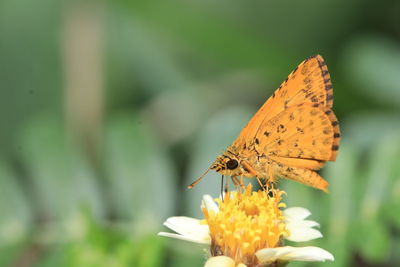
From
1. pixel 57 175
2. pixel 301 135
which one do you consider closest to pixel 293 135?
pixel 301 135

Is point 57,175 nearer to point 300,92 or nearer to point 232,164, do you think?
point 232,164

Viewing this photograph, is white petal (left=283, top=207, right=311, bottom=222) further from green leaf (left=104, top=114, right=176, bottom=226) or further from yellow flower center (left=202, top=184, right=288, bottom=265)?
green leaf (left=104, top=114, right=176, bottom=226)

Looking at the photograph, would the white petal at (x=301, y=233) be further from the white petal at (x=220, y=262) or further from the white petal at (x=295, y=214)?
the white petal at (x=220, y=262)

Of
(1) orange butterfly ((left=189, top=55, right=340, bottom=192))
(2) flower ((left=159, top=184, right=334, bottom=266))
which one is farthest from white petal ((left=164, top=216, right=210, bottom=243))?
(1) orange butterfly ((left=189, top=55, right=340, bottom=192))

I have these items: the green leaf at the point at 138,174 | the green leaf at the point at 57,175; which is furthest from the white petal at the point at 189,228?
the green leaf at the point at 57,175

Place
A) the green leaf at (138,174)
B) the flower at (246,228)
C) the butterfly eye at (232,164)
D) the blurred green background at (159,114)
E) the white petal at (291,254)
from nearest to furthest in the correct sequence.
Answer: the white petal at (291,254)
the flower at (246,228)
the butterfly eye at (232,164)
the blurred green background at (159,114)
the green leaf at (138,174)

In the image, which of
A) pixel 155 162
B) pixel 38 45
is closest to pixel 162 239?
pixel 155 162
